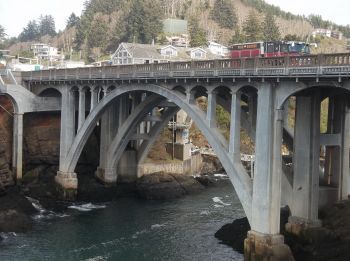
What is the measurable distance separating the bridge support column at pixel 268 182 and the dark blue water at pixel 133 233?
15.8ft

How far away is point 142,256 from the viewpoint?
118 ft

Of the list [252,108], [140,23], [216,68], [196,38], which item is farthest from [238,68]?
[140,23]

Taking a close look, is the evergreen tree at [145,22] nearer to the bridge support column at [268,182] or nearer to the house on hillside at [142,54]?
the house on hillside at [142,54]

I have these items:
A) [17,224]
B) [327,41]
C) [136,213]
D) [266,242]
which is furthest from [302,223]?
[327,41]

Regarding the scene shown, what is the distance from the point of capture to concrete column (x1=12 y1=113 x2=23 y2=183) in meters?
53.5

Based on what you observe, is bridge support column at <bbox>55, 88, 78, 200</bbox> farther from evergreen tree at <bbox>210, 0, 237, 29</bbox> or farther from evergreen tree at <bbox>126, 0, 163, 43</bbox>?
evergreen tree at <bbox>210, 0, 237, 29</bbox>

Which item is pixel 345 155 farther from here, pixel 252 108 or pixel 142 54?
pixel 142 54

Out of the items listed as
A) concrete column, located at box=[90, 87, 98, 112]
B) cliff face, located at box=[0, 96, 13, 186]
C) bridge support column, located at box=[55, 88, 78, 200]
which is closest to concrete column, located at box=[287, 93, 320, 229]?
concrete column, located at box=[90, 87, 98, 112]

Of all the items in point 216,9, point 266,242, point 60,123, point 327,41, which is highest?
point 216,9

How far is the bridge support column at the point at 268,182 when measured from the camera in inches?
1154

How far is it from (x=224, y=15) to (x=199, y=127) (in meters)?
119

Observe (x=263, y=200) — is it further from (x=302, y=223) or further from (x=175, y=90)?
(x=175, y=90)

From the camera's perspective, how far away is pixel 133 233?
4103cm

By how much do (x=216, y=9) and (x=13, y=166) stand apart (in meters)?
109
